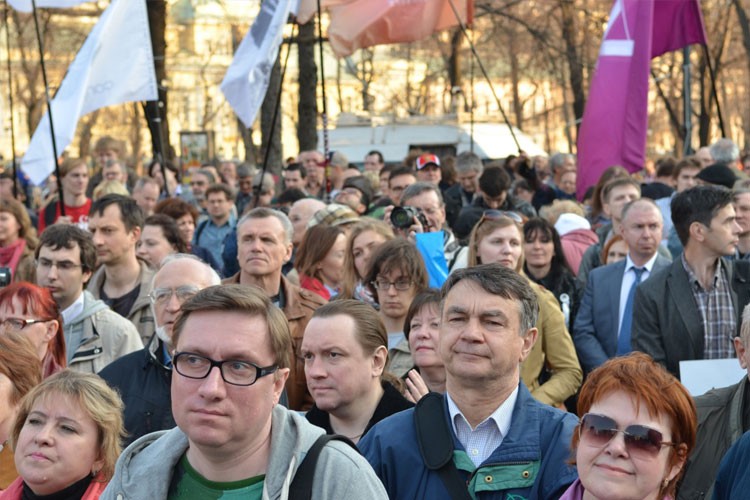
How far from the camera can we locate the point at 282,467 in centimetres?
331

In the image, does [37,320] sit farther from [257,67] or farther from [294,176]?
[294,176]

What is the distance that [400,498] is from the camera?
4.05 m

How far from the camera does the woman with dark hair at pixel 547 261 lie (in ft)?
27.1

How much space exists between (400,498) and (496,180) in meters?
6.64

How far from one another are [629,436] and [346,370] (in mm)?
1595

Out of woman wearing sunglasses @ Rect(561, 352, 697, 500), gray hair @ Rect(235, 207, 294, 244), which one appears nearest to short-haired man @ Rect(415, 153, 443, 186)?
gray hair @ Rect(235, 207, 294, 244)

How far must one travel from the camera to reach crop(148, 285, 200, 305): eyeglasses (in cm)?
589

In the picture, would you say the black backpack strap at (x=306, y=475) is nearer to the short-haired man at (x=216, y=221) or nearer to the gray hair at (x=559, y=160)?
the short-haired man at (x=216, y=221)

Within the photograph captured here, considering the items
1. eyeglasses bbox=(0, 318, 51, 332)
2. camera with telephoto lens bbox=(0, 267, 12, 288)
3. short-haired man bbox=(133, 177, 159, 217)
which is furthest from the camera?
short-haired man bbox=(133, 177, 159, 217)

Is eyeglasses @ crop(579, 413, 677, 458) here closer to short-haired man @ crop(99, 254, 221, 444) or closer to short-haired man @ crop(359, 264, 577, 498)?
short-haired man @ crop(359, 264, 577, 498)

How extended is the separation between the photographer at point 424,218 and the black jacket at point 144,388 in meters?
2.73

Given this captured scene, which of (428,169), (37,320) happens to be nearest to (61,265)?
(37,320)

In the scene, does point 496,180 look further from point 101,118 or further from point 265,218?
point 101,118

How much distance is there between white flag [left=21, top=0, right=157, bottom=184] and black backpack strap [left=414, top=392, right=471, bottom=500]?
7.41 meters
